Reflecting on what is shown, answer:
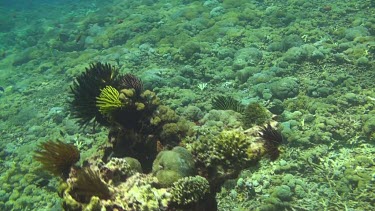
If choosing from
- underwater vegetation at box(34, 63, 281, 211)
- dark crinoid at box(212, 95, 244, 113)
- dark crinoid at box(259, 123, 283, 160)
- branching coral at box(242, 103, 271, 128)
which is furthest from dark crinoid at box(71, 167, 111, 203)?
dark crinoid at box(212, 95, 244, 113)

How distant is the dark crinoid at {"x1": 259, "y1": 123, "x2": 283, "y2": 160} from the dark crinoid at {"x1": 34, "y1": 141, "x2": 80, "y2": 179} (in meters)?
2.74

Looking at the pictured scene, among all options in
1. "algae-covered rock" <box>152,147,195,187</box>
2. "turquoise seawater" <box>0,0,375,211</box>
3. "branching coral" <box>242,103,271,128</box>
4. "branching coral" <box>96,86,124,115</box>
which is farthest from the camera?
"branching coral" <box>242,103,271,128</box>

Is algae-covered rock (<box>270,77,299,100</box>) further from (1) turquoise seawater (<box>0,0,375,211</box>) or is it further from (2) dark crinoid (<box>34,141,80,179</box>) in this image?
(2) dark crinoid (<box>34,141,80,179</box>)

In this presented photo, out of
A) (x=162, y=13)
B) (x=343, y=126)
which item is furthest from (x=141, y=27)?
(x=343, y=126)

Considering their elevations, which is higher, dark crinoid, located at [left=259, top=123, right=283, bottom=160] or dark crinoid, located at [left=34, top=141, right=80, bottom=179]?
dark crinoid, located at [left=34, top=141, right=80, bottom=179]

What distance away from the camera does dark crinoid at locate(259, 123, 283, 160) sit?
471cm

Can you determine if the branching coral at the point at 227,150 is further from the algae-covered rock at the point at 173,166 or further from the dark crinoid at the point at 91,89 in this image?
the dark crinoid at the point at 91,89

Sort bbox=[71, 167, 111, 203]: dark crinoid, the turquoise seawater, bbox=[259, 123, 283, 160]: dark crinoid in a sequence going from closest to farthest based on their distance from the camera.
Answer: bbox=[71, 167, 111, 203]: dark crinoid < the turquoise seawater < bbox=[259, 123, 283, 160]: dark crinoid

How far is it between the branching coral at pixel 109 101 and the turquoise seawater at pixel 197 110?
3cm

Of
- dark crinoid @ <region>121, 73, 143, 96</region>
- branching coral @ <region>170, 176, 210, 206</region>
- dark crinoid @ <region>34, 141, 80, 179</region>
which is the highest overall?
dark crinoid @ <region>121, 73, 143, 96</region>

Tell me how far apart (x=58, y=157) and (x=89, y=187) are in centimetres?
81

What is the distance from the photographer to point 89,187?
3.82 m

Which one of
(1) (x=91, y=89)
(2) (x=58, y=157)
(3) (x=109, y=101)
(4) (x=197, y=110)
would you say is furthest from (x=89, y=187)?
(4) (x=197, y=110)

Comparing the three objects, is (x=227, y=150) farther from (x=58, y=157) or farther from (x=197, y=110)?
(x=197, y=110)
